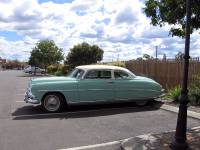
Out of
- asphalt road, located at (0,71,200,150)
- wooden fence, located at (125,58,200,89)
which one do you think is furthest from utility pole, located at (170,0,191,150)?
wooden fence, located at (125,58,200,89)

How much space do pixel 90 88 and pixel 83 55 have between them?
36524mm

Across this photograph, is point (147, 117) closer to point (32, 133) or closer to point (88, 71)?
point (88, 71)

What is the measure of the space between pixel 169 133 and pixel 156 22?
9.30ft

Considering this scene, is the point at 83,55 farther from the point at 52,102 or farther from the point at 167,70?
the point at 52,102

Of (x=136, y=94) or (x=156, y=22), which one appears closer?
(x=156, y=22)

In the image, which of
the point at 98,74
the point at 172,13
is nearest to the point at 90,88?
the point at 98,74

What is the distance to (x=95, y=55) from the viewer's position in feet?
169

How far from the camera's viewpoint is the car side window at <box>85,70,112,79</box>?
573 inches

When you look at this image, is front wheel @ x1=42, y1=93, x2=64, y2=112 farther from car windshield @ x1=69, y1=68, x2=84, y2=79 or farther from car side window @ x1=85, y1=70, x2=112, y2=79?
car side window @ x1=85, y1=70, x2=112, y2=79

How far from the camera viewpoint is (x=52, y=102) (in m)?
14.1

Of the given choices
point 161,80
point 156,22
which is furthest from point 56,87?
point 161,80

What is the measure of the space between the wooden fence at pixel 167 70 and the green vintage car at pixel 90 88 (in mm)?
3996

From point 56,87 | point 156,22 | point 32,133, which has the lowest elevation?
point 32,133

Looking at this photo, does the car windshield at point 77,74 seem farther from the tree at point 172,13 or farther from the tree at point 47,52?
the tree at point 47,52
